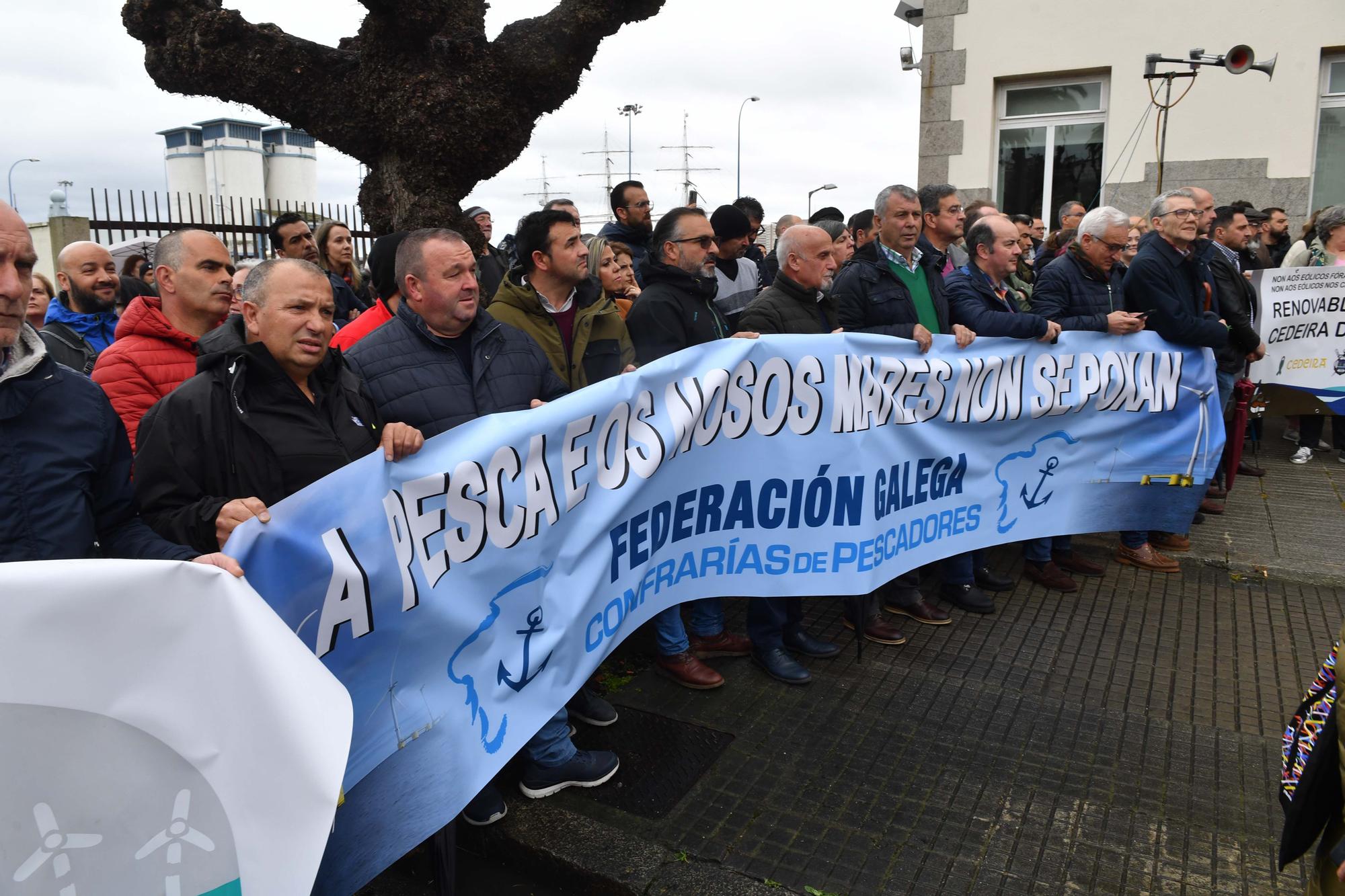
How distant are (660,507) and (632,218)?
3.71 meters

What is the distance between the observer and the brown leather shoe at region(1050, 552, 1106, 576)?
5.74 metres

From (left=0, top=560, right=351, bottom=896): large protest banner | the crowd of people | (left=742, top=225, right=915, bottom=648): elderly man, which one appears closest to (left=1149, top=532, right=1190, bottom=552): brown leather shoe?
the crowd of people

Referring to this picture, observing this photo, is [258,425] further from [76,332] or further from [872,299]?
[872,299]

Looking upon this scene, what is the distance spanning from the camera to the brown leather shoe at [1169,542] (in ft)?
20.0

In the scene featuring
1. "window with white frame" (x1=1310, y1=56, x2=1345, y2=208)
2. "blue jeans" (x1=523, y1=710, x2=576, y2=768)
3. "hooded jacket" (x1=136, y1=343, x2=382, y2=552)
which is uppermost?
"window with white frame" (x1=1310, y1=56, x2=1345, y2=208)

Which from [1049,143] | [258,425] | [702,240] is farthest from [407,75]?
[258,425]

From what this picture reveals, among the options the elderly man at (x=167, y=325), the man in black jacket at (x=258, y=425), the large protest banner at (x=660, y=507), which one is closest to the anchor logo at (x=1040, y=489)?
the large protest banner at (x=660, y=507)

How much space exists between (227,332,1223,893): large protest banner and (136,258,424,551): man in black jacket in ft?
0.74

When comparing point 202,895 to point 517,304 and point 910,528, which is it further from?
point 910,528

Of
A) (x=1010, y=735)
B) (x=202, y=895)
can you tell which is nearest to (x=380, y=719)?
(x=202, y=895)

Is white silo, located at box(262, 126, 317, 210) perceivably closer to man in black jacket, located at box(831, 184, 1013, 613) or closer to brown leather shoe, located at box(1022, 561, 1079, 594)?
man in black jacket, located at box(831, 184, 1013, 613)

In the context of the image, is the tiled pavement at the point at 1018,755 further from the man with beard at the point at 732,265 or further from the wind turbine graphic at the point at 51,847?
the man with beard at the point at 732,265

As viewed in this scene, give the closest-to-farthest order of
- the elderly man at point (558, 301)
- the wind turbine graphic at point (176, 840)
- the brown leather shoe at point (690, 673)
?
the wind turbine graphic at point (176, 840)
the elderly man at point (558, 301)
the brown leather shoe at point (690, 673)

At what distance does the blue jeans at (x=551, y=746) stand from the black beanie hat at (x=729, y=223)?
3897 mm
